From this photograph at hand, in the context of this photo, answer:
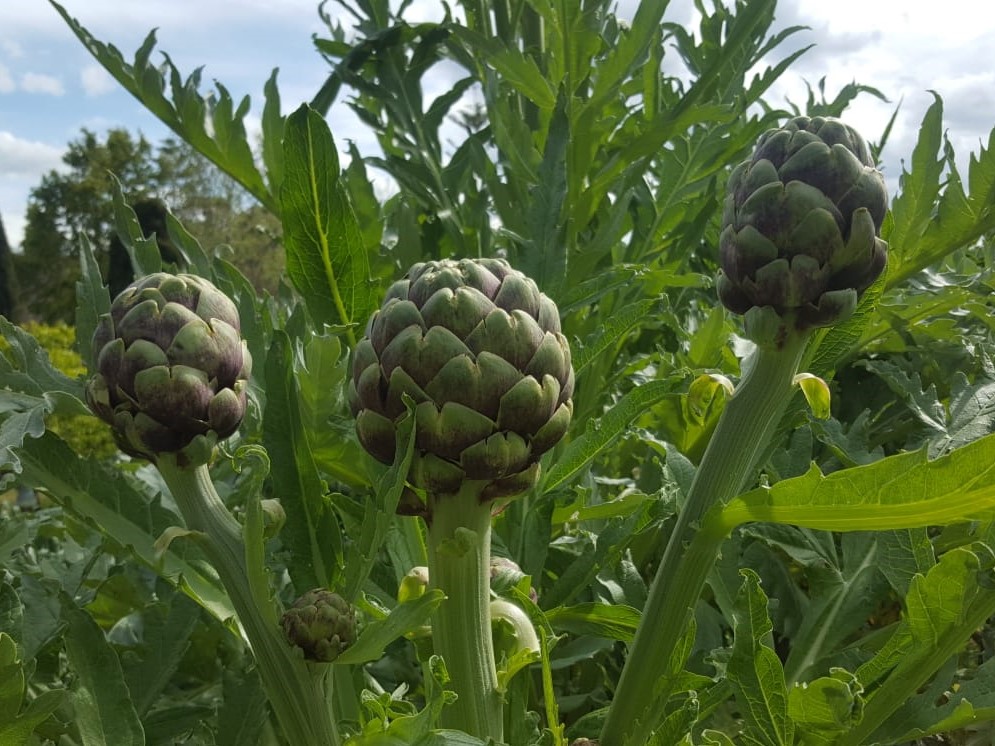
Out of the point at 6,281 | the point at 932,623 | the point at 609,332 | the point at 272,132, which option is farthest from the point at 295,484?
the point at 6,281

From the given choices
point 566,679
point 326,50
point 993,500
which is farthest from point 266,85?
point 993,500

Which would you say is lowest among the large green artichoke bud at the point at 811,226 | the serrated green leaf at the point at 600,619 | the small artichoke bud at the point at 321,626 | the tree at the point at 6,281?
the serrated green leaf at the point at 600,619

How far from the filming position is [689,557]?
53 cm

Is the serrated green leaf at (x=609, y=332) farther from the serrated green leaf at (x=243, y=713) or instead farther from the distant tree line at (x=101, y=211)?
the distant tree line at (x=101, y=211)

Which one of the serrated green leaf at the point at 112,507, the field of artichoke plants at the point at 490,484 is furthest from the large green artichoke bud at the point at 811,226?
the serrated green leaf at the point at 112,507

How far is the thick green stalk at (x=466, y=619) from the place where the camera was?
51cm

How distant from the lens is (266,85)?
3.10 feet

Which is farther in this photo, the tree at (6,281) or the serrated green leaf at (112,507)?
the tree at (6,281)

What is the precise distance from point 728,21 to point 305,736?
0.97m

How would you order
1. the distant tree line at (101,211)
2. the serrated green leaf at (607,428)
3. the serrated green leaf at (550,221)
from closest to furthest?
the serrated green leaf at (607,428)
the serrated green leaf at (550,221)
the distant tree line at (101,211)

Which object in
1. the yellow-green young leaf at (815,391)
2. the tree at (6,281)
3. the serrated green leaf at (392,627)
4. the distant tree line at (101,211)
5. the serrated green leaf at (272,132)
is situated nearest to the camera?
the serrated green leaf at (392,627)

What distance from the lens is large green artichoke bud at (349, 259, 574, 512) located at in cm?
46

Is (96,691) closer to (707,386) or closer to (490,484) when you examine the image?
(490,484)

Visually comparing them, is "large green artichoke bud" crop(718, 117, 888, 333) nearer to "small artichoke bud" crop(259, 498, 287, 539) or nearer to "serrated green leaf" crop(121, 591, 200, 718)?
"small artichoke bud" crop(259, 498, 287, 539)
